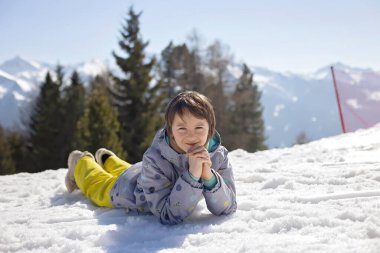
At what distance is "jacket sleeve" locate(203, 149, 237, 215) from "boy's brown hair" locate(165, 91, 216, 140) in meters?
0.29

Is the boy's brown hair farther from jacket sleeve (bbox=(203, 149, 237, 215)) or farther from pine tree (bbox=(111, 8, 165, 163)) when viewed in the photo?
pine tree (bbox=(111, 8, 165, 163))

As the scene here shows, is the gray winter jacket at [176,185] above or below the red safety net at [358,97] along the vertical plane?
below

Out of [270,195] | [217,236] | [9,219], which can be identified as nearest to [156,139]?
[217,236]

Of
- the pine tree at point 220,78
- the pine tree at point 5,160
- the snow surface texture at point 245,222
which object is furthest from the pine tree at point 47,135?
the snow surface texture at point 245,222

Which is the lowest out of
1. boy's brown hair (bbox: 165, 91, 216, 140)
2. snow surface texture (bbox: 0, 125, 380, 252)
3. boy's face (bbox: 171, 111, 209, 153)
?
snow surface texture (bbox: 0, 125, 380, 252)

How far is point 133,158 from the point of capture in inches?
733

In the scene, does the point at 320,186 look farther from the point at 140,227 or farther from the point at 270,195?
the point at 140,227

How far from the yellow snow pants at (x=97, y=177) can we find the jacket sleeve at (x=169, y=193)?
64 cm

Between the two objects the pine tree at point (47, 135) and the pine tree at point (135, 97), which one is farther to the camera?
the pine tree at point (47, 135)

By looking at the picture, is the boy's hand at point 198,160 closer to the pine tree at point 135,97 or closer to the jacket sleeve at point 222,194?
the jacket sleeve at point 222,194

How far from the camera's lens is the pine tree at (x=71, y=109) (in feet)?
70.2

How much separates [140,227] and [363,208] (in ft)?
4.23

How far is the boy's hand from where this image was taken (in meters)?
1.92

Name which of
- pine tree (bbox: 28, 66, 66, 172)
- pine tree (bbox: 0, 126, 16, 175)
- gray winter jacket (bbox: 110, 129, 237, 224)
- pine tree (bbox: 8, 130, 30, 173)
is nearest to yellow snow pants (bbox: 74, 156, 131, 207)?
gray winter jacket (bbox: 110, 129, 237, 224)
